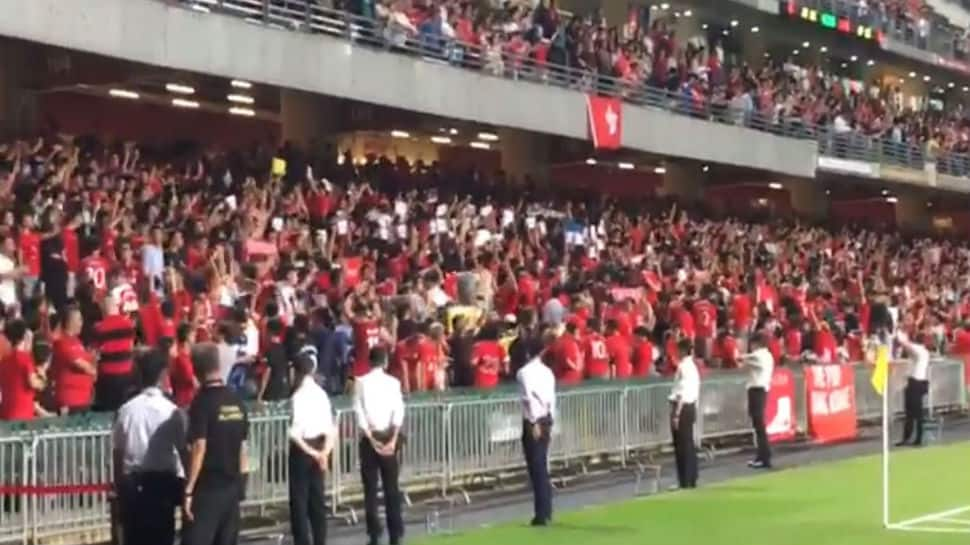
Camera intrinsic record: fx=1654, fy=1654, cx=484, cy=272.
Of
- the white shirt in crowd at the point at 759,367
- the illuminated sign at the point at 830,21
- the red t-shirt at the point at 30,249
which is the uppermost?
the illuminated sign at the point at 830,21

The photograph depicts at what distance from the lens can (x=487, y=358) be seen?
21.6 m

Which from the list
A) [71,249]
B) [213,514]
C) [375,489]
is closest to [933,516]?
[375,489]

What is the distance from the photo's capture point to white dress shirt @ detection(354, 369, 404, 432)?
1608 centimetres

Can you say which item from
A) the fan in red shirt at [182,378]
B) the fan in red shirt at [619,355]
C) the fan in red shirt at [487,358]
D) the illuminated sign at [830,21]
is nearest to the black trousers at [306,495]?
the fan in red shirt at [182,378]

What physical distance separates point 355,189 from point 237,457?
17.1 meters

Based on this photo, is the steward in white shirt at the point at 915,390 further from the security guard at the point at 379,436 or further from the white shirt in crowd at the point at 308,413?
→ the white shirt in crowd at the point at 308,413

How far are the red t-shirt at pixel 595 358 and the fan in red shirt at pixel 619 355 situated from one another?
20cm

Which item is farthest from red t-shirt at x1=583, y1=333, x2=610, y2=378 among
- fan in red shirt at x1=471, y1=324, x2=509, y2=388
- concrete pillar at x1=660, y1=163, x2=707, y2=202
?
concrete pillar at x1=660, y1=163, x2=707, y2=202

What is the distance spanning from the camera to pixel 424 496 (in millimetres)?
19609

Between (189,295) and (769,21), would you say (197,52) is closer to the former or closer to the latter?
(189,295)

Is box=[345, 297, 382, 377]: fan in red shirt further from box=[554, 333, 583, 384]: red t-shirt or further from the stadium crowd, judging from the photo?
box=[554, 333, 583, 384]: red t-shirt

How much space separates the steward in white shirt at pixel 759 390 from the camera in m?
24.6

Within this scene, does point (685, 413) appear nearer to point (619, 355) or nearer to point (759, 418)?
point (619, 355)

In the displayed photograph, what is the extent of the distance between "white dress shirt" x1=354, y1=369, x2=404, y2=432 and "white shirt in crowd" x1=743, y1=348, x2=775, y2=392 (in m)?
9.58
